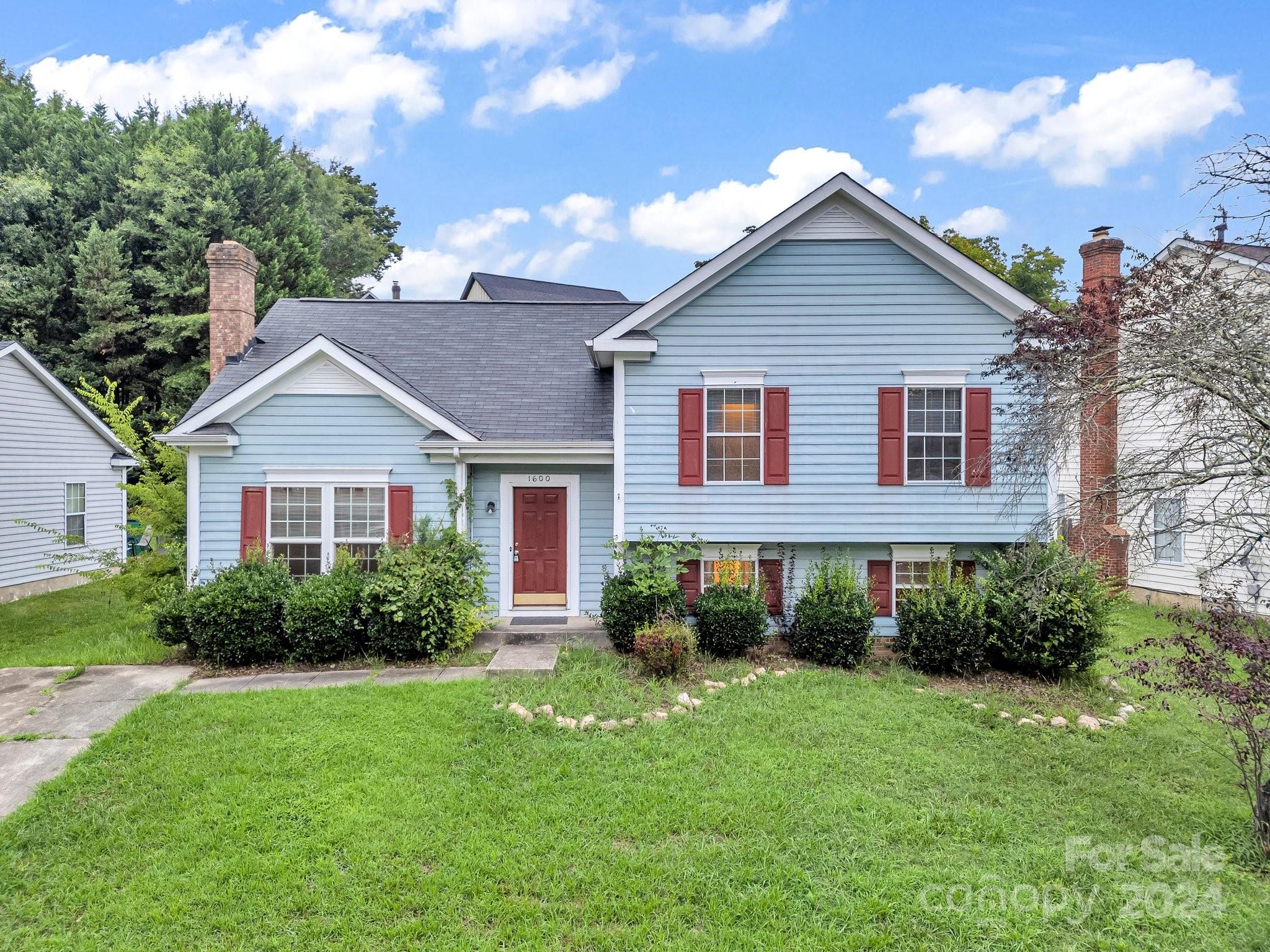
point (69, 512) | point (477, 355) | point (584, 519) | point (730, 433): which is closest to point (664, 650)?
point (584, 519)

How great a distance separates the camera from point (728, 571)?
9711mm

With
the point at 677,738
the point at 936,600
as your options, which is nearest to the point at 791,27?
the point at 936,600

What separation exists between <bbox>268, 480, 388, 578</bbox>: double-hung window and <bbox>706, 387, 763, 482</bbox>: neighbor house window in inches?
202

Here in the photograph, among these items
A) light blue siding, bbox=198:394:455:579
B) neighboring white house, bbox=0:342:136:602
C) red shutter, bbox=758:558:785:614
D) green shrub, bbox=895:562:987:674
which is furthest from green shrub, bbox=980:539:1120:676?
neighboring white house, bbox=0:342:136:602

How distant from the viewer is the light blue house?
379 inches

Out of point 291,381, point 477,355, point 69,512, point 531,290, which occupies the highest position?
point 531,290

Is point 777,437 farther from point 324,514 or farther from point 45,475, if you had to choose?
point 45,475

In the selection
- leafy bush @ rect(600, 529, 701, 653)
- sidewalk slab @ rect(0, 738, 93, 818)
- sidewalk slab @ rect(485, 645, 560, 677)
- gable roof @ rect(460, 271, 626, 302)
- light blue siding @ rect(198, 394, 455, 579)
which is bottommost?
sidewalk slab @ rect(0, 738, 93, 818)

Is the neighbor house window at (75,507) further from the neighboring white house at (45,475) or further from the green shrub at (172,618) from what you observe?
the green shrub at (172,618)

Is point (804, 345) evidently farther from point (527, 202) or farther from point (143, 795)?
point (527, 202)

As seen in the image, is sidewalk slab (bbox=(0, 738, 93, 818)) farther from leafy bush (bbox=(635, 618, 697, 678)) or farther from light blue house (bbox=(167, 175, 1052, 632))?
leafy bush (bbox=(635, 618, 697, 678))

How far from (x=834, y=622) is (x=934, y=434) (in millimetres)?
3327

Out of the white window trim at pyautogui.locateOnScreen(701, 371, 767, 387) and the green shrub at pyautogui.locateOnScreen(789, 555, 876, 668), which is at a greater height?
the white window trim at pyautogui.locateOnScreen(701, 371, 767, 387)

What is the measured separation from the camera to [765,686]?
7875mm
